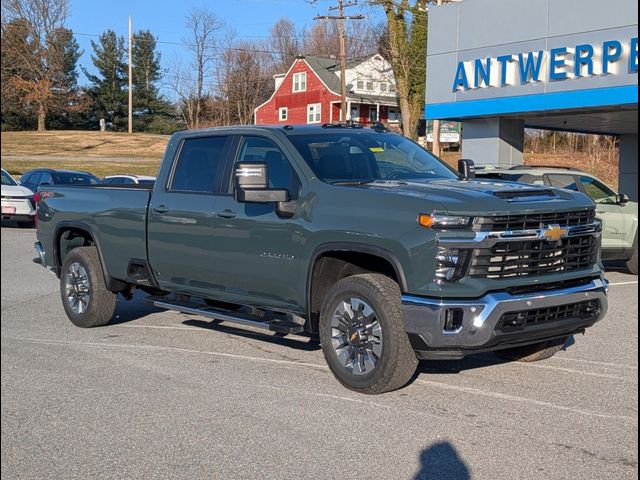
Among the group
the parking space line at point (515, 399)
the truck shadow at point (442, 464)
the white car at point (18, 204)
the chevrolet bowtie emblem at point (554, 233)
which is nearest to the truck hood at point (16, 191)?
the white car at point (18, 204)

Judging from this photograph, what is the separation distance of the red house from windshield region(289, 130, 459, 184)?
52893 mm

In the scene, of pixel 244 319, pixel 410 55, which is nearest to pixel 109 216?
pixel 244 319

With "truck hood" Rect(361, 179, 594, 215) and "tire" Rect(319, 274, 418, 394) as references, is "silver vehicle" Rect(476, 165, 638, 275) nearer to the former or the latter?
"truck hood" Rect(361, 179, 594, 215)

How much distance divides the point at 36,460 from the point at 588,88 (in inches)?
568

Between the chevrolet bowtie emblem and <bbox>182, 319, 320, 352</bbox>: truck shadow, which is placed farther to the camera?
<bbox>182, 319, 320, 352</bbox>: truck shadow

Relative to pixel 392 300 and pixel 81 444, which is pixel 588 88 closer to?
pixel 392 300

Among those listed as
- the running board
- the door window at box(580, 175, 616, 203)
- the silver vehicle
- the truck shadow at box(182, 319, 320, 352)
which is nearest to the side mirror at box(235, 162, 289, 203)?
the running board

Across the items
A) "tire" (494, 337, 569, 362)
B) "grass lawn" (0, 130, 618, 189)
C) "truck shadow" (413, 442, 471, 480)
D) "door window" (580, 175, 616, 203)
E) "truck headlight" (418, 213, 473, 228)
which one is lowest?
"truck shadow" (413, 442, 471, 480)

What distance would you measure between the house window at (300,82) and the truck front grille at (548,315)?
58.0 metres

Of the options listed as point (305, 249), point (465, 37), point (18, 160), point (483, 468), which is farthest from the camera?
point (18, 160)

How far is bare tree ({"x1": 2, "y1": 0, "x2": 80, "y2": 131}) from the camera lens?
29.1 metres

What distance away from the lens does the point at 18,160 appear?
163 feet

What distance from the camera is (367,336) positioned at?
21.0ft

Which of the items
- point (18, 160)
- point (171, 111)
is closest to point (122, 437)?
point (18, 160)
